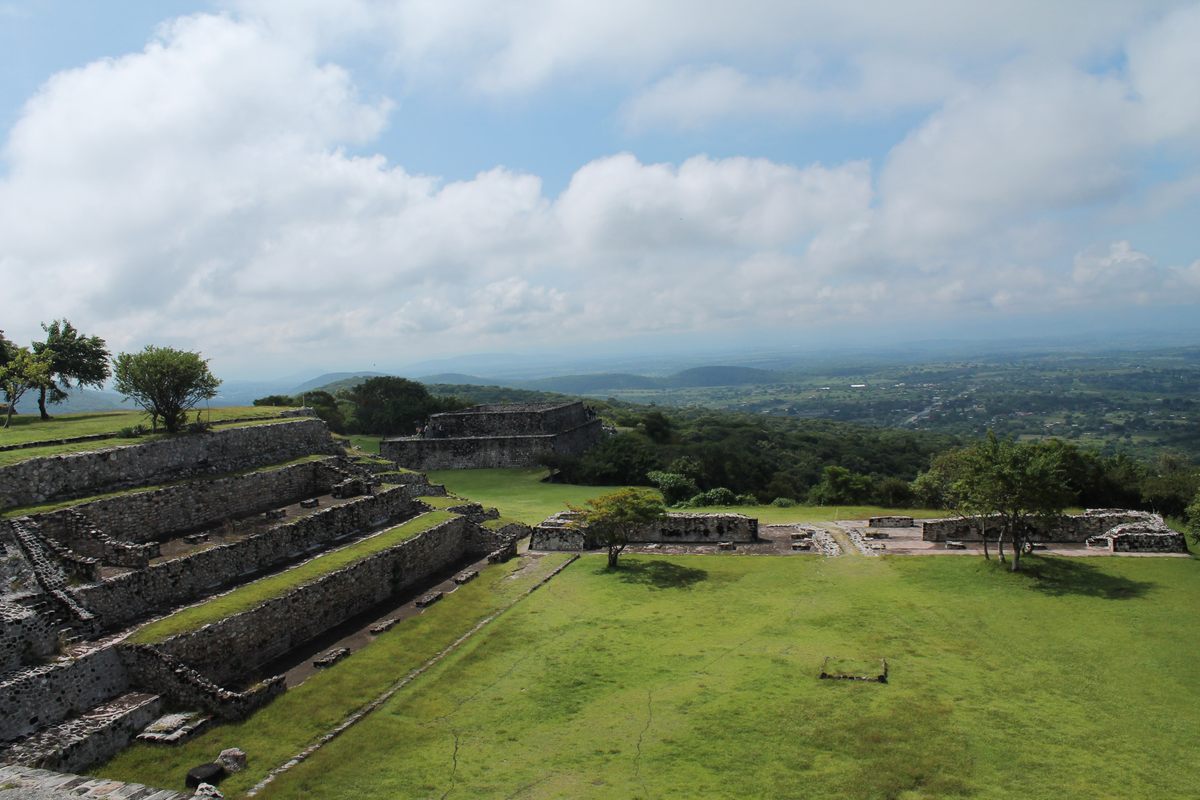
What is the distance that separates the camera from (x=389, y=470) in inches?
1160

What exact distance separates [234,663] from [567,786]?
28.9ft

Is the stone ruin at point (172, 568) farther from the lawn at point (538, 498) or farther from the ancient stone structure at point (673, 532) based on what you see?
the lawn at point (538, 498)

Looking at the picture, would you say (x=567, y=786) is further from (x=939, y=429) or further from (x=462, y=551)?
(x=939, y=429)

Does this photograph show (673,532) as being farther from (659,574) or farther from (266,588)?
(266,588)

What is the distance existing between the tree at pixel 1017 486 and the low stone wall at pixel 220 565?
18917 millimetres

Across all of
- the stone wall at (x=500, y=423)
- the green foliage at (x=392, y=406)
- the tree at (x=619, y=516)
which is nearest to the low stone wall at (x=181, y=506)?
the tree at (x=619, y=516)

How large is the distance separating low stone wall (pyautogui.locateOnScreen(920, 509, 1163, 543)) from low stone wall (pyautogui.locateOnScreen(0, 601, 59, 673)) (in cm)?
2497

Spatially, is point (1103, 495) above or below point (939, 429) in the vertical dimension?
above

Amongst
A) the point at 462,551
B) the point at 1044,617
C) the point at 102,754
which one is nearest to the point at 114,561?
the point at 102,754

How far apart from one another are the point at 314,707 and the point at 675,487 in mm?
27063

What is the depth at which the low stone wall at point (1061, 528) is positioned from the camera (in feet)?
77.2

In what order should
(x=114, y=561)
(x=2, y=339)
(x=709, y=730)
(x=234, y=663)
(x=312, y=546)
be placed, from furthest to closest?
1. (x=2, y=339)
2. (x=312, y=546)
3. (x=114, y=561)
4. (x=234, y=663)
5. (x=709, y=730)

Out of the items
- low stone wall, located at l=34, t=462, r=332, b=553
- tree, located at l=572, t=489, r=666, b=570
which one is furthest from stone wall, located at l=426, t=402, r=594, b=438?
tree, located at l=572, t=489, r=666, b=570

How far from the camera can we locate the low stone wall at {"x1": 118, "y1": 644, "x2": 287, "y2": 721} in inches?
522
